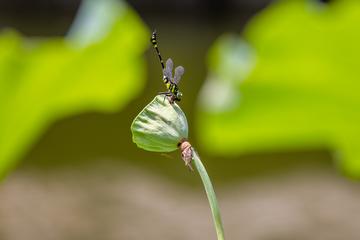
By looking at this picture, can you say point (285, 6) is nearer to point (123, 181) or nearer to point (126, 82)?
point (126, 82)

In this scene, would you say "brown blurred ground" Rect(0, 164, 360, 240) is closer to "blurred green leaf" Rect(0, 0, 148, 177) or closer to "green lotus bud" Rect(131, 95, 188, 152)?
"blurred green leaf" Rect(0, 0, 148, 177)

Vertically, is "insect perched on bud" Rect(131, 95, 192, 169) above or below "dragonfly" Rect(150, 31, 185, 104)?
below

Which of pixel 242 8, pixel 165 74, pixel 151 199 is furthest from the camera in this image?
pixel 242 8

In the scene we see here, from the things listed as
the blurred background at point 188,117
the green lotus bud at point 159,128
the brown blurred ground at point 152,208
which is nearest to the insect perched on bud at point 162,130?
the green lotus bud at point 159,128

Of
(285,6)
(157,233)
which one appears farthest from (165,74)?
(157,233)

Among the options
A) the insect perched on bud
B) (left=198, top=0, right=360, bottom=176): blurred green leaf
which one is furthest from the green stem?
(left=198, top=0, right=360, bottom=176): blurred green leaf

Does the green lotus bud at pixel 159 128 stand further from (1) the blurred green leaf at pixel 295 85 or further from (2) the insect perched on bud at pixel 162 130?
(1) the blurred green leaf at pixel 295 85

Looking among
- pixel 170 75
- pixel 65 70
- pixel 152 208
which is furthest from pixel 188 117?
pixel 170 75
